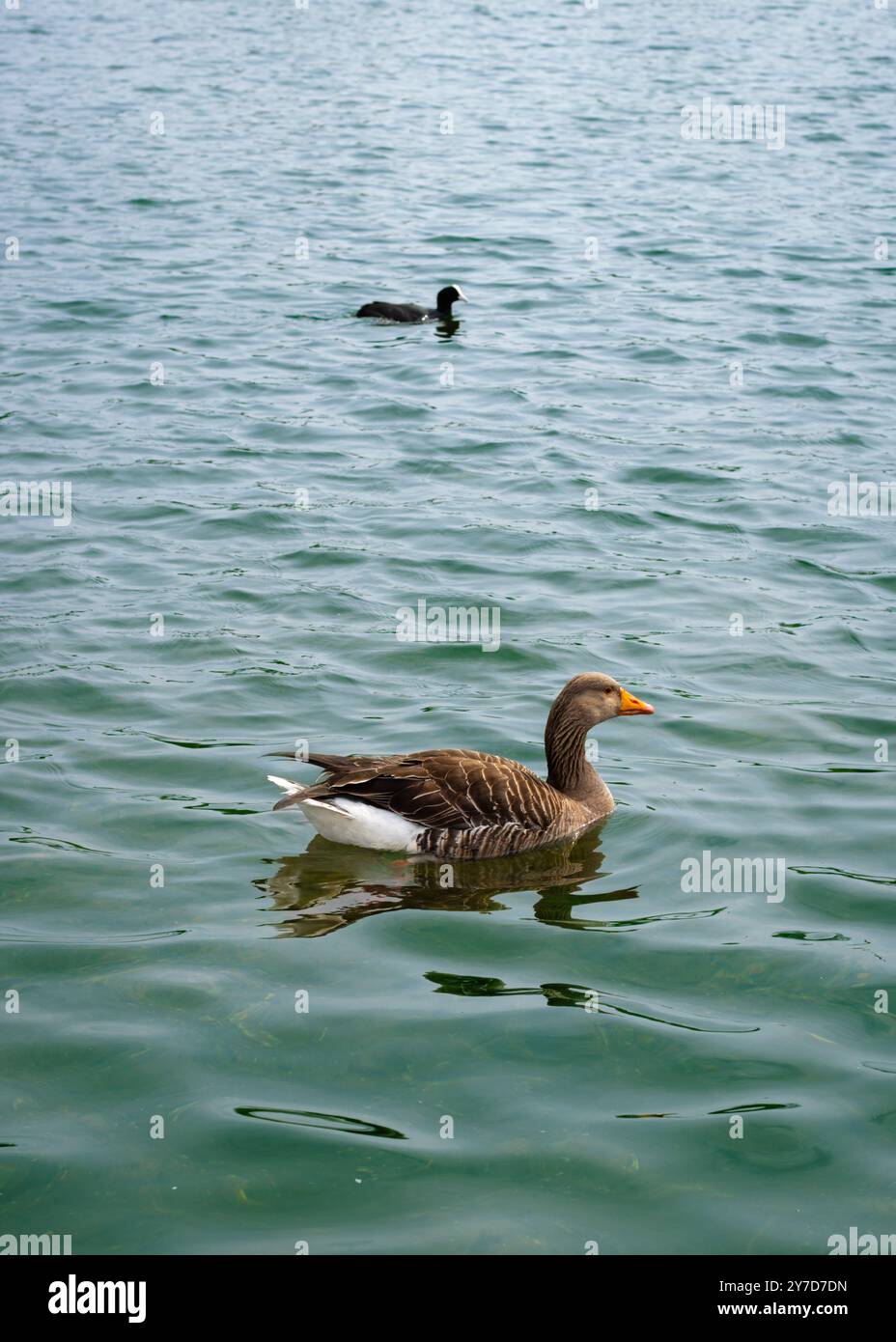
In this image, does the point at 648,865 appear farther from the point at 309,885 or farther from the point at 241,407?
the point at 241,407

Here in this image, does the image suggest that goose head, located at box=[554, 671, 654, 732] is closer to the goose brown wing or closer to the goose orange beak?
the goose orange beak

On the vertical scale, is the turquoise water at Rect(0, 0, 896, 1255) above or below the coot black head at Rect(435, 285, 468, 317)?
below

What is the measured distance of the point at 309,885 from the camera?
9531mm

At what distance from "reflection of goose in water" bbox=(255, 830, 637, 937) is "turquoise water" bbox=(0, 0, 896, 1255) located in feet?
0.12

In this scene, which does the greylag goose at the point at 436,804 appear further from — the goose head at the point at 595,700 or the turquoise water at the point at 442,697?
the goose head at the point at 595,700

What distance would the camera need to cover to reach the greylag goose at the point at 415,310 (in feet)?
73.0

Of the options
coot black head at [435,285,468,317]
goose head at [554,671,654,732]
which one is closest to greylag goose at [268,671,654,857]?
goose head at [554,671,654,732]

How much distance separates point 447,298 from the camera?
23.0m

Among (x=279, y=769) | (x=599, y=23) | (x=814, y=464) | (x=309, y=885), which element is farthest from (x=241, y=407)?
(x=599, y=23)

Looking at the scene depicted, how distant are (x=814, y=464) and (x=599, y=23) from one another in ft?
109

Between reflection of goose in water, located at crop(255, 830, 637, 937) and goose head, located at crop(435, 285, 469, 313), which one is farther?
goose head, located at crop(435, 285, 469, 313)

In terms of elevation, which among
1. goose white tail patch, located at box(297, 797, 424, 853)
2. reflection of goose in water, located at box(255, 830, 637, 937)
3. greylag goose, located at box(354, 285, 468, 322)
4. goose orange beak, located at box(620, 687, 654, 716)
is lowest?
reflection of goose in water, located at box(255, 830, 637, 937)

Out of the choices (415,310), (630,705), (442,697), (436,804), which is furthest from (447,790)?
(415,310)

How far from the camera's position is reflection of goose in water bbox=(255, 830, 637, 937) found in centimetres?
923
